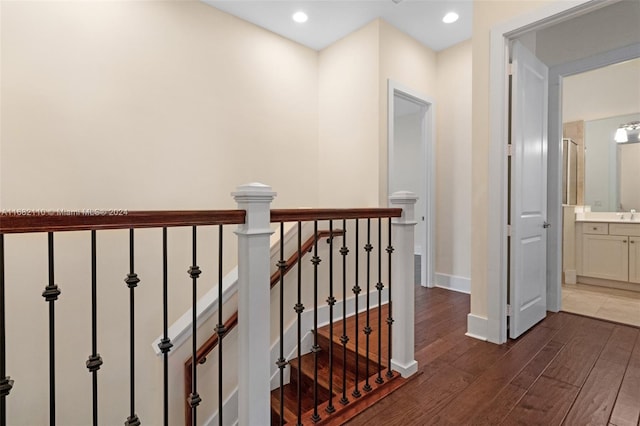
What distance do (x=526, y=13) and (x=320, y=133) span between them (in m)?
2.22

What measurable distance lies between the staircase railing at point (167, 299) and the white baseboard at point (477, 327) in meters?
0.68

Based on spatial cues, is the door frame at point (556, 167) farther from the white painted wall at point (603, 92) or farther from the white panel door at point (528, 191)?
the white painted wall at point (603, 92)

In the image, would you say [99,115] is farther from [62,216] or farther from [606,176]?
[606,176]

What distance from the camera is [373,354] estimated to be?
7.44 ft

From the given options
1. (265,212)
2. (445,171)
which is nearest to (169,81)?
(265,212)

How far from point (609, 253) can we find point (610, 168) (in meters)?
1.17

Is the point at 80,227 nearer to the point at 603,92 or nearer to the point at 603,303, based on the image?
the point at 603,303

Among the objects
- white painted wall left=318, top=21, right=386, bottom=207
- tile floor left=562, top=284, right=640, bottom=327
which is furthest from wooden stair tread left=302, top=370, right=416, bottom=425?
tile floor left=562, top=284, right=640, bottom=327

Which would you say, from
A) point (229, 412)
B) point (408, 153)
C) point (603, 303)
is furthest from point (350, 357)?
point (408, 153)

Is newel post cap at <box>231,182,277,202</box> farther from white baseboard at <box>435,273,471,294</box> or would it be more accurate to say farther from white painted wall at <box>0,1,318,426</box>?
white baseboard at <box>435,273,471,294</box>

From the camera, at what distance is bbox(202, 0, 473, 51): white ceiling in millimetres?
2986

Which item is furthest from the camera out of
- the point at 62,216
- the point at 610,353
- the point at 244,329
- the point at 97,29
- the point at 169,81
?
the point at 169,81

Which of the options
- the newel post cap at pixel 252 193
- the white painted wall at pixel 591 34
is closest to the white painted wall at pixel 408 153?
the white painted wall at pixel 591 34

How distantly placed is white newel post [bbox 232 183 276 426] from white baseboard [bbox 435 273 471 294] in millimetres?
3042
